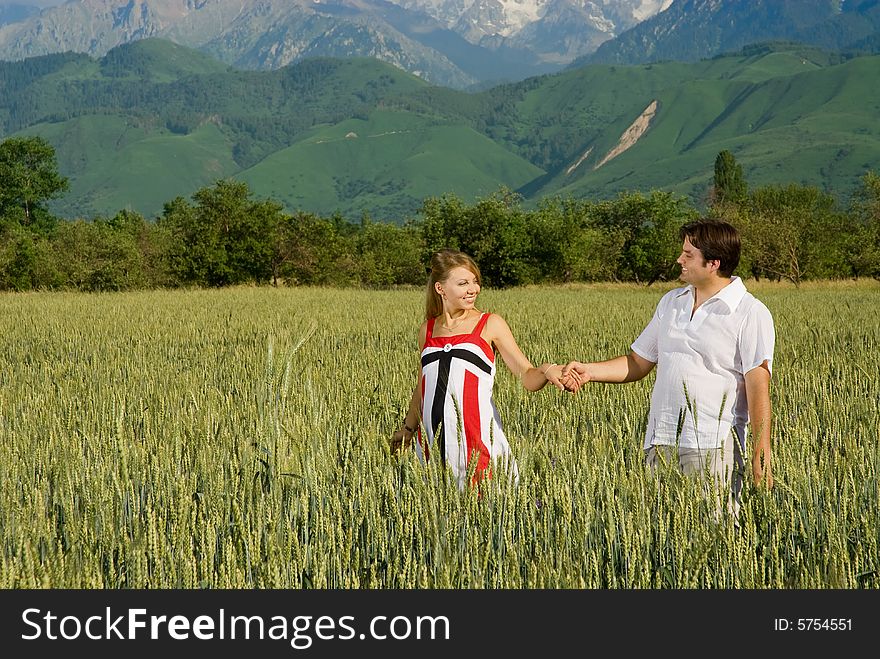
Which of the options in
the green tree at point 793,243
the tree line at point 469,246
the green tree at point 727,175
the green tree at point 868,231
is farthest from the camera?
the green tree at point 727,175

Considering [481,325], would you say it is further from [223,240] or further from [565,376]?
[223,240]

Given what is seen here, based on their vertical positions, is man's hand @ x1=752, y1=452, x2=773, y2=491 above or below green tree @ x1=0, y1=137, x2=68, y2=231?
below

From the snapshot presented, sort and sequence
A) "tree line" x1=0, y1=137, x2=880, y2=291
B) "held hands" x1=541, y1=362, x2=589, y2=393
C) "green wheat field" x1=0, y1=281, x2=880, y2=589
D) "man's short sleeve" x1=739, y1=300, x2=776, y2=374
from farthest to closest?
"tree line" x1=0, y1=137, x2=880, y2=291
"held hands" x1=541, y1=362, x2=589, y2=393
"man's short sleeve" x1=739, y1=300, x2=776, y2=374
"green wheat field" x1=0, y1=281, x2=880, y2=589

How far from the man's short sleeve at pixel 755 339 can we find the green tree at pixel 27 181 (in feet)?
236

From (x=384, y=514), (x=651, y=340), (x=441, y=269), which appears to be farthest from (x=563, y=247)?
(x=384, y=514)

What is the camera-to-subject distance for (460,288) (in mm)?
3893

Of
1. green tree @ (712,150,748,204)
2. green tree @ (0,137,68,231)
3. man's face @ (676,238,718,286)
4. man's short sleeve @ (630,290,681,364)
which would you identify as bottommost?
man's short sleeve @ (630,290,681,364)

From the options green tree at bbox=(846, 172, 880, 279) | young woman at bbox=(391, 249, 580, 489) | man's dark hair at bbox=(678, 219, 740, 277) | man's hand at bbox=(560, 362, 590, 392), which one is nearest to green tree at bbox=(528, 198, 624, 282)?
green tree at bbox=(846, 172, 880, 279)

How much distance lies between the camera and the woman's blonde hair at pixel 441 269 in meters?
3.95

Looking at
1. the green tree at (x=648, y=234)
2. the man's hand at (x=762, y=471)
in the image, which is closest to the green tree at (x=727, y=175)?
the green tree at (x=648, y=234)

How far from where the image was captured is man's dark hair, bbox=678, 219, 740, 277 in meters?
3.73

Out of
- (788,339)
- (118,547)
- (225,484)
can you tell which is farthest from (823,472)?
(788,339)

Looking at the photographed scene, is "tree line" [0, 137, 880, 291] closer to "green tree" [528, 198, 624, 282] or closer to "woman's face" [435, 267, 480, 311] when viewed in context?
"green tree" [528, 198, 624, 282]

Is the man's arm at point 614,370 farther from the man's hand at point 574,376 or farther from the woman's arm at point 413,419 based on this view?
the woman's arm at point 413,419
